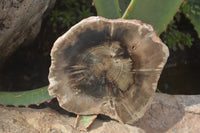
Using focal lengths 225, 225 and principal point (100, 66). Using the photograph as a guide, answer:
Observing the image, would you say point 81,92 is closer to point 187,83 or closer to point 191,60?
point 187,83

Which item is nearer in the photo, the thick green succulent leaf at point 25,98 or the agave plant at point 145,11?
the agave plant at point 145,11

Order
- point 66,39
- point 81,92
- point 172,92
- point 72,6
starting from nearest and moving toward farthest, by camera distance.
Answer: point 66,39, point 81,92, point 172,92, point 72,6

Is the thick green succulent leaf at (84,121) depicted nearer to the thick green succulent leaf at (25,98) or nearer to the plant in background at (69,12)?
the thick green succulent leaf at (25,98)

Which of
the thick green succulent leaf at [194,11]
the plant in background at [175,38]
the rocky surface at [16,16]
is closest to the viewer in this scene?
the rocky surface at [16,16]

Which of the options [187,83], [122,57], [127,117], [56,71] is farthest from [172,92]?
[56,71]

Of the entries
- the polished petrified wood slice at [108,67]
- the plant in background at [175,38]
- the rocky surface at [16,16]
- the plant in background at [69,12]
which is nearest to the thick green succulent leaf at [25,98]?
the polished petrified wood slice at [108,67]

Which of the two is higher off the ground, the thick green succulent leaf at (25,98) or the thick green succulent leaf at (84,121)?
the thick green succulent leaf at (25,98)

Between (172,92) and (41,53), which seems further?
(41,53)

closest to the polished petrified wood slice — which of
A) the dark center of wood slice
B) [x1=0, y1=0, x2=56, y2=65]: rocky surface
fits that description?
the dark center of wood slice
